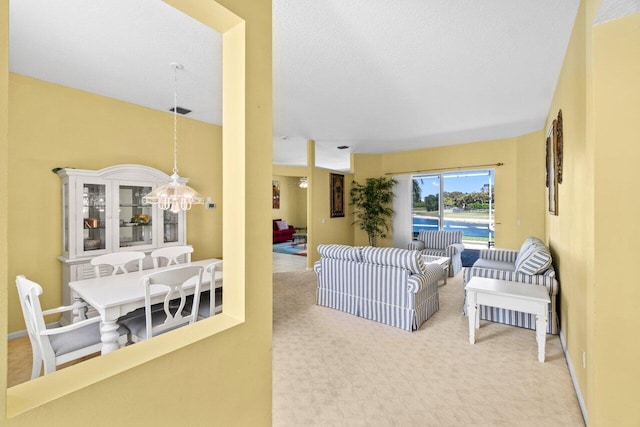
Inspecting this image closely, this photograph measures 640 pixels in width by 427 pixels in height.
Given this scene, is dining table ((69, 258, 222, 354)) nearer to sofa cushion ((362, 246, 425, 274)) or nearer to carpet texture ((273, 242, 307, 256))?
sofa cushion ((362, 246, 425, 274))

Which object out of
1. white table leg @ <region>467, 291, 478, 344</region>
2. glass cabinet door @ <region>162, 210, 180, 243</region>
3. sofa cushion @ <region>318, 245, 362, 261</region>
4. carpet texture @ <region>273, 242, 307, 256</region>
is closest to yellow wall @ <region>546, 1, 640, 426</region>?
white table leg @ <region>467, 291, 478, 344</region>

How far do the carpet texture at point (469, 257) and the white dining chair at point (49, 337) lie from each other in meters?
6.26

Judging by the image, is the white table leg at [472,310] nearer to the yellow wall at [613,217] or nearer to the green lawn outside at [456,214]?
the yellow wall at [613,217]

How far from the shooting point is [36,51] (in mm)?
2555

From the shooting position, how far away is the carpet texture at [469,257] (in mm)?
6302

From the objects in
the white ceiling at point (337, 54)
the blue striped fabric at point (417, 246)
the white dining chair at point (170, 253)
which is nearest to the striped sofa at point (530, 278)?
the white ceiling at point (337, 54)

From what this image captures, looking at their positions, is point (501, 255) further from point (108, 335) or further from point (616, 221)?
point (108, 335)

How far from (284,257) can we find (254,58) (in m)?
6.73

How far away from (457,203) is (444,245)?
1.32m

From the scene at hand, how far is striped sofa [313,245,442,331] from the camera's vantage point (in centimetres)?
313

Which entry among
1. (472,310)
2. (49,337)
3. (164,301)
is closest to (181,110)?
(164,301)

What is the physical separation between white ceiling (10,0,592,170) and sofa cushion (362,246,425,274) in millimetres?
1916

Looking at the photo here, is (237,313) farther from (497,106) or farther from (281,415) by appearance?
(497,106)

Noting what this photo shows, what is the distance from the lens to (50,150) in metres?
3.14
